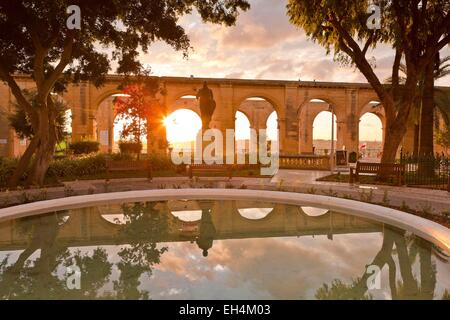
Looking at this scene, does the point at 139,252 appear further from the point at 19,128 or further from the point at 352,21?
the point at 19,128

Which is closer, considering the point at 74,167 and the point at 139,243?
the point at 139,243

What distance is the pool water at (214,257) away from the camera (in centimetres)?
375

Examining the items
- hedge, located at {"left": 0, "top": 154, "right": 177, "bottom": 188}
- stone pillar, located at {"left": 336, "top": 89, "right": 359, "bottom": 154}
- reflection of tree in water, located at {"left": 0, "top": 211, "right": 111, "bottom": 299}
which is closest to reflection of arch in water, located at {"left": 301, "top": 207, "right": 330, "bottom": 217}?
reflection of tree in water, located at {"left": 0, "top": 211, "right": 111, "bottom": 299}

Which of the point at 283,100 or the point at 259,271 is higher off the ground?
the point at 283,100

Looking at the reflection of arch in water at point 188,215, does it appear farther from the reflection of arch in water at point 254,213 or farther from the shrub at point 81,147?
the shrub at point 81,147

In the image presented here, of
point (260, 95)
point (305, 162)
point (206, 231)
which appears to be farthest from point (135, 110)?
point (206, 231)

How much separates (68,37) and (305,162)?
13.6m

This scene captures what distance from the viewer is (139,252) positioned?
16.8ft

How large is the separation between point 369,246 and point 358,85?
24.6 meters

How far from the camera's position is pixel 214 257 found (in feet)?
16.1

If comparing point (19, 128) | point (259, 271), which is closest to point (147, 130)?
point (19, 128)

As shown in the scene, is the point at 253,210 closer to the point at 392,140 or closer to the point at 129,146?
the point at 392,140

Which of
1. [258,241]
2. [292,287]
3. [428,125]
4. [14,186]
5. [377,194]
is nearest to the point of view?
[292,287]

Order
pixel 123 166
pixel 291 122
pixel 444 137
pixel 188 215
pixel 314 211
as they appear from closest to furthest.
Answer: pixel 188 215 < pixel 314 211 < pixel 123 166 < pixel 444 137 < pixel 291 122
